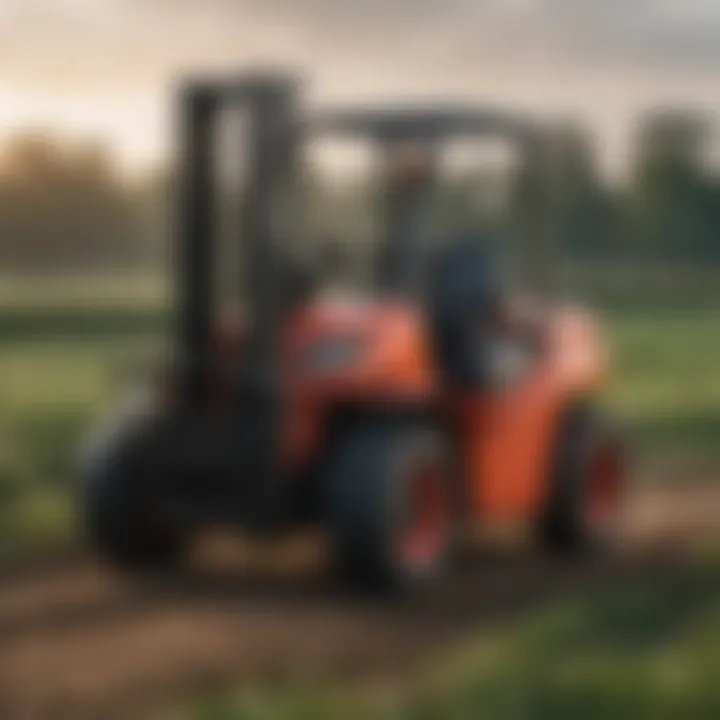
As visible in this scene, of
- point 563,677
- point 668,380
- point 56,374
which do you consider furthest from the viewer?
point 668,380

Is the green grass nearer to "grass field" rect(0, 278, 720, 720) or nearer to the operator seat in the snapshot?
"grass field" rect(0, 278, 720, 720)

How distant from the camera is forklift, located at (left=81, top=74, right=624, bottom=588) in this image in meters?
1.92

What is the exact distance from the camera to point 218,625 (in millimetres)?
1917

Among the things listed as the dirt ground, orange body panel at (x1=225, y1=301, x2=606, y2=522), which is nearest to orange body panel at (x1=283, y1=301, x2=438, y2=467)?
orange body panel at (x1=225, y1=301, x2=606, y2=522)

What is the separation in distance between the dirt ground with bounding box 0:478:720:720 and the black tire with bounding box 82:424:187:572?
22mm

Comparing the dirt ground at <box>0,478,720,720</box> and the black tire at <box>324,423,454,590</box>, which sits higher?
the black tire at <box>324,423,454,590</box>

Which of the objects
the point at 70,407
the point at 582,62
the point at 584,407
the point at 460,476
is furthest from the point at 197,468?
the point at 582,62

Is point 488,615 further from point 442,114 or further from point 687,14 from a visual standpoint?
point 687,14

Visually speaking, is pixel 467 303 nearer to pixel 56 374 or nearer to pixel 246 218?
pixel 246 218

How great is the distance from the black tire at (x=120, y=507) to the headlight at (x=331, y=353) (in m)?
0.17

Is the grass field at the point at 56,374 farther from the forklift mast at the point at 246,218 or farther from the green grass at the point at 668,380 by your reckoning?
the green grass at the point at 668,380

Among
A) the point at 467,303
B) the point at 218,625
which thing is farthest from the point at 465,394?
the point at 218,625

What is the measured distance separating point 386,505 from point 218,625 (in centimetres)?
23

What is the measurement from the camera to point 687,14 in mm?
2078
